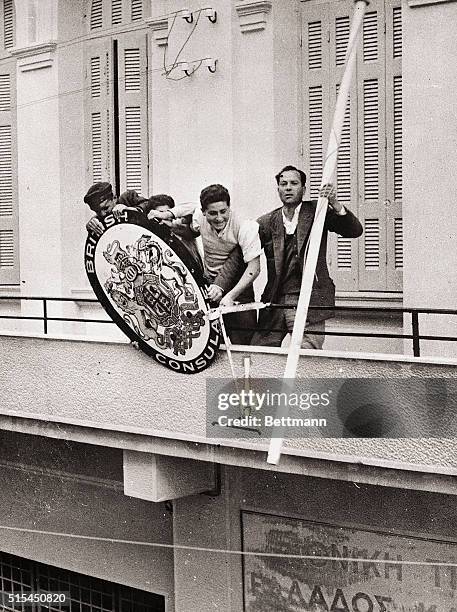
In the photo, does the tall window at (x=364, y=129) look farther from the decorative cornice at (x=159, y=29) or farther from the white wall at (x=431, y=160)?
the decorative cornice at (x=159, y=29)

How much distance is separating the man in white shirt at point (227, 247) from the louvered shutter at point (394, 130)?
170cm

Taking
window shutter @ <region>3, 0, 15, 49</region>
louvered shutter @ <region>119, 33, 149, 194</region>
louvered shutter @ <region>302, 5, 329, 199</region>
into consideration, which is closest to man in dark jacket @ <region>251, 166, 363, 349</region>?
louvered shutter @ <region>302, 5, 329, 199</region>

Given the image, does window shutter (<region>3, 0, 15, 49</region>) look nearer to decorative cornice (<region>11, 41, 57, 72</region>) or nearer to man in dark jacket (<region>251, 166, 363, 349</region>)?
decorative cornice (<region>11, 41, 57, 72</region>)

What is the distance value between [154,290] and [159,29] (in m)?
3.93

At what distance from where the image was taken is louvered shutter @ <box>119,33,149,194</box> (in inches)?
500

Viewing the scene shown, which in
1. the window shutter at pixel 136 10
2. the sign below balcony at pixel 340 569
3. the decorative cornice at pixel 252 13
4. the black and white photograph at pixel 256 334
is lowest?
the sign below balcony at pixel 340 569

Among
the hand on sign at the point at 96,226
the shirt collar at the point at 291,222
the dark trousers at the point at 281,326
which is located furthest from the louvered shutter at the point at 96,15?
the dark trousers at the point at 281,326

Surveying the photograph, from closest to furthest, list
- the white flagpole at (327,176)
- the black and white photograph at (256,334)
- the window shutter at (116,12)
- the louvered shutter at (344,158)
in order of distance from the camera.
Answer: the white flagpole at (327,176), the black and white photograph at (256,334), the louvered shutter at (344,158), the window shutter at (116,12)

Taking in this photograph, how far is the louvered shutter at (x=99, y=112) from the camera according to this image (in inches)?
515

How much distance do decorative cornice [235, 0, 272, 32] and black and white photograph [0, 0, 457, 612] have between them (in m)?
0.02

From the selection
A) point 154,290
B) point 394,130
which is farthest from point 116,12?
point 154,290

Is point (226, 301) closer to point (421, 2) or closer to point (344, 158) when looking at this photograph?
point (344, 158)

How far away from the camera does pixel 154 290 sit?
964cm

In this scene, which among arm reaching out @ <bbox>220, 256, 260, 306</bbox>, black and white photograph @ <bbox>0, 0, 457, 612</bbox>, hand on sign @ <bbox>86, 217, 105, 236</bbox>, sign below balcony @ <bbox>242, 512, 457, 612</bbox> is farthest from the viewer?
hand on sign @ <bbox>86, 217, 105, 236</bbox>
